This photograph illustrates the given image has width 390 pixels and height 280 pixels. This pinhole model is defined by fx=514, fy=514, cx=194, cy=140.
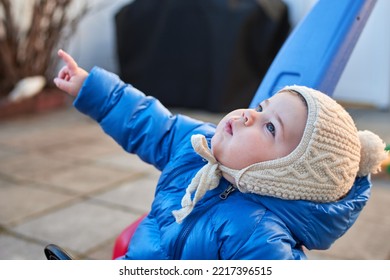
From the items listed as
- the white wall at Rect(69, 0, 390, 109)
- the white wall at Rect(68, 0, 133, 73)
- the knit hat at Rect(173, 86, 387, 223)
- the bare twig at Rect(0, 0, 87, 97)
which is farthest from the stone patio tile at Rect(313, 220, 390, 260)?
the white wall at Rect(68, 0, 133, 73)

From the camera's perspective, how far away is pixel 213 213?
3.40 ft

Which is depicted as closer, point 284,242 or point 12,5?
point 284,242

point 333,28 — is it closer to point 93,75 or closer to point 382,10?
point 93,75

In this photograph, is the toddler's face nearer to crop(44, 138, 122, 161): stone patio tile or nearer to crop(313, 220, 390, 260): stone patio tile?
crop(313, 220, 390, 260): stone patio tile

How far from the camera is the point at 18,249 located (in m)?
1.73

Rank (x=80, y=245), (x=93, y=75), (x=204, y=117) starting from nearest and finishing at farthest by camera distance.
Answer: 1. (x=93, y=75)
2. (x=80, y=245)
3. (x=204, y=117)

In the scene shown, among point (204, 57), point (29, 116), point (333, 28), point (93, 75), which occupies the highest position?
point (333, 28)

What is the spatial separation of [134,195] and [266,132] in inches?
54.8

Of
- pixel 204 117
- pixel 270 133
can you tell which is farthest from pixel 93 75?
pixel 204 117

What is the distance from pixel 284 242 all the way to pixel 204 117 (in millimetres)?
2888

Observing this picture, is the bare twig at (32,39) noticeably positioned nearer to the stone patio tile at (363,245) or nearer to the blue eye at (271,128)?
the stone patio tile at (363,245)

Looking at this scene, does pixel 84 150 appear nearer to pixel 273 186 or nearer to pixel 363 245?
pixel 363 245

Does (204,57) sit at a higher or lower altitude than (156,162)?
lower

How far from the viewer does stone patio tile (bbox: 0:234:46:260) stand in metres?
1.67
